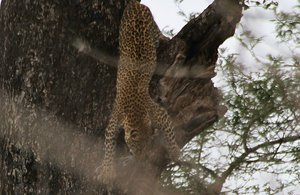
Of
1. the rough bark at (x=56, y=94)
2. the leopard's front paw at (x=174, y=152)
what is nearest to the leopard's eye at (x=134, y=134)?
the leopard's front paw at (x=174, y=152)

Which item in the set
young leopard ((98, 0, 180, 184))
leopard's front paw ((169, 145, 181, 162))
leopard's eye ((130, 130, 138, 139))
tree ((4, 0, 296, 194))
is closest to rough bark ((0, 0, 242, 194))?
tree ((4, 0, 296, 194))

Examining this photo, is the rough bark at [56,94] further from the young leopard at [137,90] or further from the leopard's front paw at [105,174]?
the young leopard at [137,90]

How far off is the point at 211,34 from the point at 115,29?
1.89 ft

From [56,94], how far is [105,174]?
53 centimetres

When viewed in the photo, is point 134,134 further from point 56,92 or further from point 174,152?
point 56,92

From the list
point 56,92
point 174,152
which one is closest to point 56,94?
point 56,92

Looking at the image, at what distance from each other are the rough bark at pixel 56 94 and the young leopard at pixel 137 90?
274mm

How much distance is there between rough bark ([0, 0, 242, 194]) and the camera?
4.42 m

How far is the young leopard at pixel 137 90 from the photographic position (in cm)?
519

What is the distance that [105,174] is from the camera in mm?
4613

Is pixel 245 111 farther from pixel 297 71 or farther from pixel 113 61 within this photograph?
pixel 113 61

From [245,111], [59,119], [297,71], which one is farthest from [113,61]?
[245,111]

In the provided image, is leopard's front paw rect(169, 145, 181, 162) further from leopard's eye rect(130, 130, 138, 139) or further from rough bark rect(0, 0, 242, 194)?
rough bark rect(0, 0, 242, 194)

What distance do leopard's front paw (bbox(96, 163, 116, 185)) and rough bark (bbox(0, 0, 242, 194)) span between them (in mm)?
44
